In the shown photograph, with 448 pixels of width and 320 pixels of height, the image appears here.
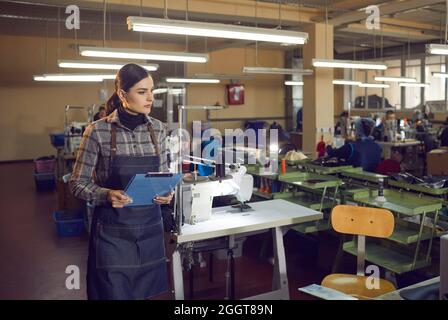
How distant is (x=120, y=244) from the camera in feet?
6.73

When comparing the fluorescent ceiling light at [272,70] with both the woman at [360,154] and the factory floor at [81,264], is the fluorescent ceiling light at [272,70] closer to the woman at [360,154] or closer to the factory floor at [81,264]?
the woman at [360,154]

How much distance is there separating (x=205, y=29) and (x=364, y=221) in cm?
175

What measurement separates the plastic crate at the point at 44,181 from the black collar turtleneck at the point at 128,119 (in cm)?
664

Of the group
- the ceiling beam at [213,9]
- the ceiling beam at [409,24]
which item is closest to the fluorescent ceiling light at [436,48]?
the ceiling beam at [213,9]

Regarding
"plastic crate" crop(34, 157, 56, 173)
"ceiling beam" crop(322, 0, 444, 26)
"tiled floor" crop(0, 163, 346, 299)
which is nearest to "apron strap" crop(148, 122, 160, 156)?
"tiled floor" crop(0, 163, 346, 299)

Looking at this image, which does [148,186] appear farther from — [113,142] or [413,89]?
[413,89]

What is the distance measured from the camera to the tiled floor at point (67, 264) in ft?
12.5

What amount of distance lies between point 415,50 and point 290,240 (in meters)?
9.44

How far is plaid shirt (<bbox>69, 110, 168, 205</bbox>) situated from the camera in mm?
1997

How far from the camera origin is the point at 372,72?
45.8 feet

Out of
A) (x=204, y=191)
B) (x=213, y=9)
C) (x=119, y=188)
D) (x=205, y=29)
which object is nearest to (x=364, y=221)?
(x=204, y=191)
